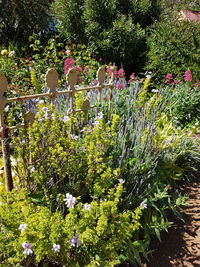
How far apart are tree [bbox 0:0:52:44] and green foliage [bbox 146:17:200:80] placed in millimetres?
3535

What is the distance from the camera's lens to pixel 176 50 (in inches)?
220

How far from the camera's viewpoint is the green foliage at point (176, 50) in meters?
5.46

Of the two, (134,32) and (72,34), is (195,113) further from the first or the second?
(72,34)

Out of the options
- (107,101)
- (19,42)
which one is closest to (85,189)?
(107,101)

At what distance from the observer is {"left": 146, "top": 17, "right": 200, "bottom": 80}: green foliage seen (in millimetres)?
5465

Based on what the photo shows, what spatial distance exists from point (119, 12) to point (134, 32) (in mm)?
788

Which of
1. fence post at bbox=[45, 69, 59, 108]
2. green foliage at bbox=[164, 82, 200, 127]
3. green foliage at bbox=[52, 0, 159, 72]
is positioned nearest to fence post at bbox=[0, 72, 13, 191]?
fence post at bbox=[45, 69, 59, 108]

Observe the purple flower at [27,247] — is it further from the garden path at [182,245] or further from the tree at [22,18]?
the tree at [22,18]

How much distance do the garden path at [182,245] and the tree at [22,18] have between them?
6.45m

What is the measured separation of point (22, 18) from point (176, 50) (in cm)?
434

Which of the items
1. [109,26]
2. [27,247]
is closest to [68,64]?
[109,26]

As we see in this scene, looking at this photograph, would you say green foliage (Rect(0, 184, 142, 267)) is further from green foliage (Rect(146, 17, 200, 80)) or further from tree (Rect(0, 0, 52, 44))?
tree (Rect(0, 0, 52, 44))

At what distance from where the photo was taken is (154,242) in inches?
91.5

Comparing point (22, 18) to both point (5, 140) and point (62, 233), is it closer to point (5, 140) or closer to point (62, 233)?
point (5, 140)
